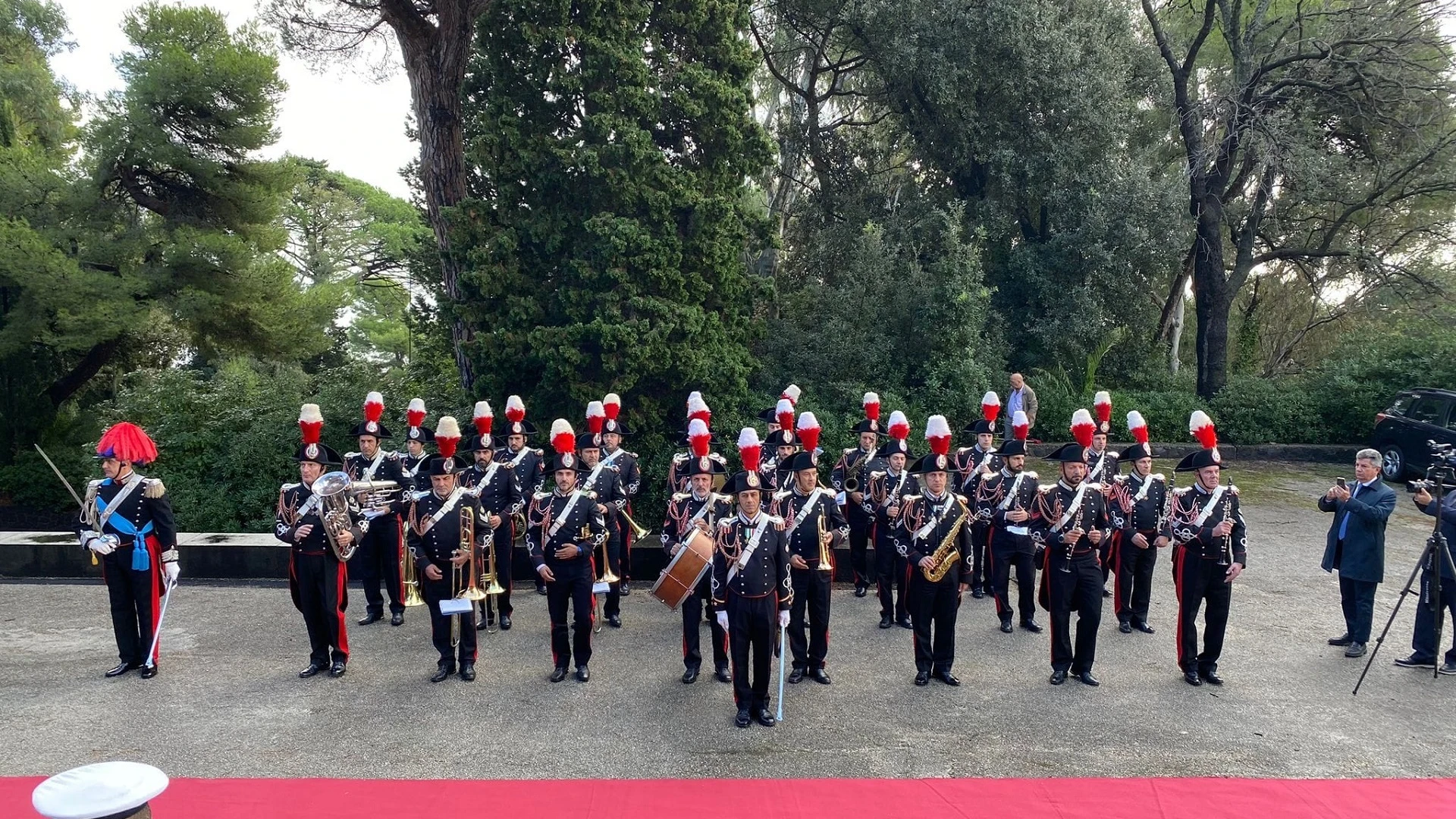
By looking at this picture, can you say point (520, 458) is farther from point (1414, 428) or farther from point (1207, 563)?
point (1414, 428)

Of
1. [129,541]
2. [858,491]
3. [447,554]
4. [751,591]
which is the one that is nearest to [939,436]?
[858,491]

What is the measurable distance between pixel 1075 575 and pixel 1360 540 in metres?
2.56

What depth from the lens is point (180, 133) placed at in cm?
1645

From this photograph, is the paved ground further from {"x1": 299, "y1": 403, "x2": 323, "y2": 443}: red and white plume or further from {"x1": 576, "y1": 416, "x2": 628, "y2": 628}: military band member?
{"x1": 299, "y1": 403, "x2": 323, "y2": 443}: red and white plume

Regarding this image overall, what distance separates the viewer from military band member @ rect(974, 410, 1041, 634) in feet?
26.5

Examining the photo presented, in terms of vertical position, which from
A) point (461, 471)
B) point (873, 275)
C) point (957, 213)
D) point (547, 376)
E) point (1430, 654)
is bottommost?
point (1430, 654)

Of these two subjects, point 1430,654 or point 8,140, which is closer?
point 1430,654

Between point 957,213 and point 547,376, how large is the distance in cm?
814

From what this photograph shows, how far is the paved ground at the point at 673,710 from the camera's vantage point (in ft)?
18.3

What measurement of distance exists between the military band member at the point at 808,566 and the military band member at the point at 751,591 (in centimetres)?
60

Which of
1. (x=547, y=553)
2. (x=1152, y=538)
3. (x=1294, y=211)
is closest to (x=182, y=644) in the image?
(x=547, y=553)

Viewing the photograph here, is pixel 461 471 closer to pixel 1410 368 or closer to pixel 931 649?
pixel 931 649

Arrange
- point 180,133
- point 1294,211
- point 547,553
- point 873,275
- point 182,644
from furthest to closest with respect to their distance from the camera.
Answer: point 1294,211 → point 180,133 → point 873,275 → point 182,644 → point 547,553

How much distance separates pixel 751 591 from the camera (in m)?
6.17
